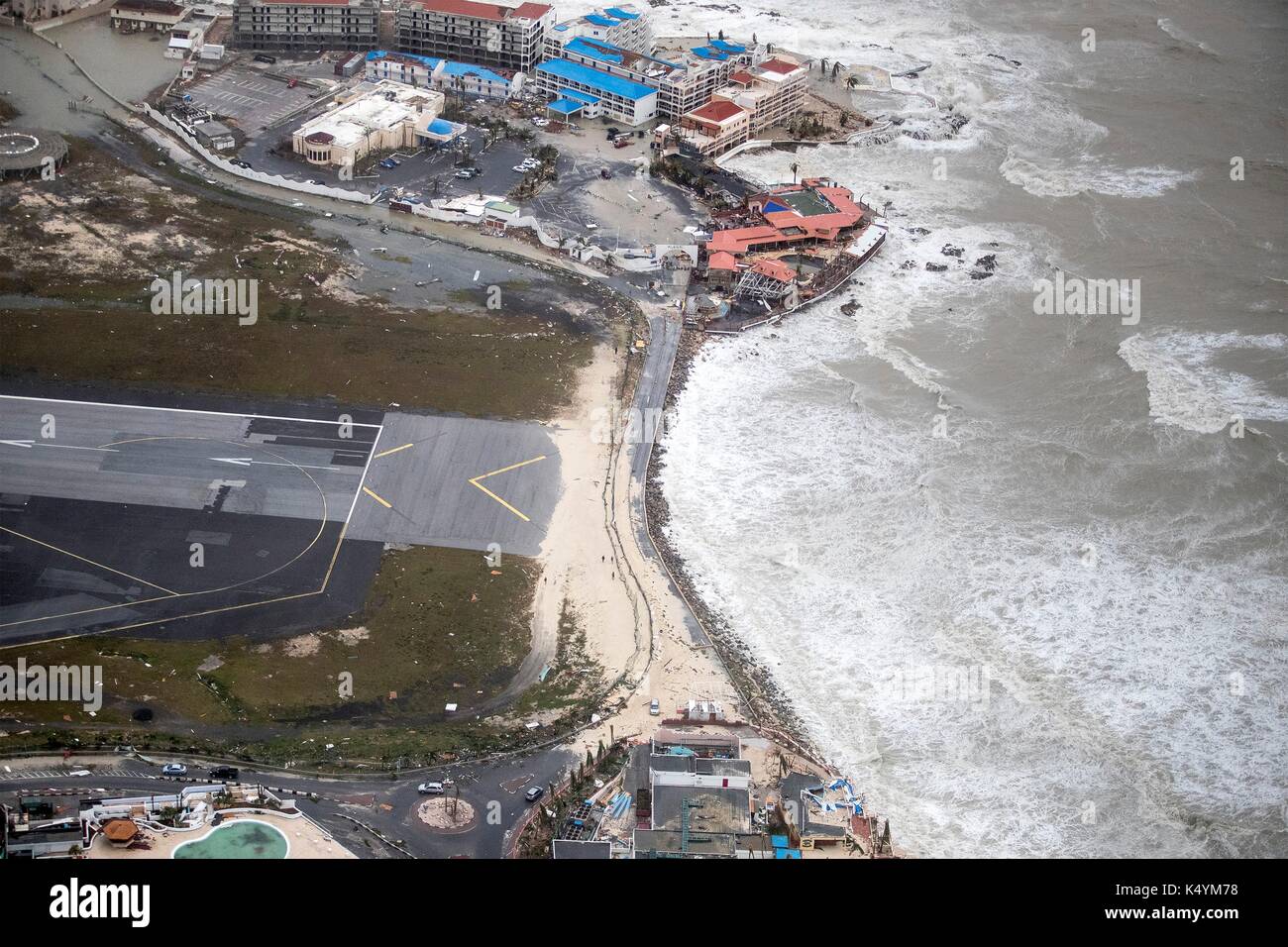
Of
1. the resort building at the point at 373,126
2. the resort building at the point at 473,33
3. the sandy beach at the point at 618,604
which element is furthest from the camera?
the resort building at the point at 473,33

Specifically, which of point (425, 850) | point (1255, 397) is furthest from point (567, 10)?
point (425, 850)

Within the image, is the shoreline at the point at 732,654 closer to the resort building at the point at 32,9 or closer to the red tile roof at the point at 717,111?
the red tile roof at the point at 717,111

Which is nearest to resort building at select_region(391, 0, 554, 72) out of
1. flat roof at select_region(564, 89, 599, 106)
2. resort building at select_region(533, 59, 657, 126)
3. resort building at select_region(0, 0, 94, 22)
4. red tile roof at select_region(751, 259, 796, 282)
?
resort building at select_region(533, 59, 657, 126)

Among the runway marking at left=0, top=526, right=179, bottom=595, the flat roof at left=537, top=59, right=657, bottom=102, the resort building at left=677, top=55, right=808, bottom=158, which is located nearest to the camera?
the runway marking at left=0, top=526, right=179, bottom=595

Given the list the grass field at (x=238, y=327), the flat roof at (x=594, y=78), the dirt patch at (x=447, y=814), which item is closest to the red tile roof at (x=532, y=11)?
the flat roof at (x=594, y=78)

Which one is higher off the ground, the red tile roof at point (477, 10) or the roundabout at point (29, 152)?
the red tile roof at point (477, 10)

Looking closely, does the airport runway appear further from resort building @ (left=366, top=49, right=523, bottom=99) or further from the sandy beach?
resort building @ (left=366, top=49, right=523, bottom=99)

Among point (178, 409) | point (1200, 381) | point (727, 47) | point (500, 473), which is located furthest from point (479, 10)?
point (1200, 381)
